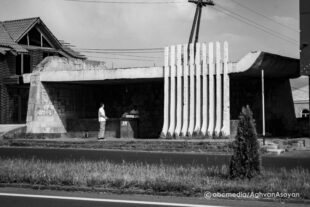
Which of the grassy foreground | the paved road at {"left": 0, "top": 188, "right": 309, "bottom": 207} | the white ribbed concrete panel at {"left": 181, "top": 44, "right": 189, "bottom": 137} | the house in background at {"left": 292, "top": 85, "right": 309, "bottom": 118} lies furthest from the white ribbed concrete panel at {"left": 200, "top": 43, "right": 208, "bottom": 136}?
the house in background at {"left": 292, "top": 85, "right": 309, "bottom": 118}

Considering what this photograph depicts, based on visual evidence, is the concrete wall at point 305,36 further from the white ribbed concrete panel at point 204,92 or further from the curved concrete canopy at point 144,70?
the white ribbed concrete panel at point 204,92

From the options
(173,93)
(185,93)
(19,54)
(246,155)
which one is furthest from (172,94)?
(246,155)

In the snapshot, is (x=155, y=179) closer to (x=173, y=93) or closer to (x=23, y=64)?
(x=173, y=93)

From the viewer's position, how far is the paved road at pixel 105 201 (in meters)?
8.27

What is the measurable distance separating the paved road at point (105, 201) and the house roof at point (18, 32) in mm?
22027

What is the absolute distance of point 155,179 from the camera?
32.6 feet

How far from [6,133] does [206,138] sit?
1028 centimetres

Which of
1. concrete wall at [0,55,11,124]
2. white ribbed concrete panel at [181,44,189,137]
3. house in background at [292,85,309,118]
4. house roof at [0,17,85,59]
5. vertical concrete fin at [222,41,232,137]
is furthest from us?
house in background at [292,85,309,118]

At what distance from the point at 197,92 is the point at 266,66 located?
328cm

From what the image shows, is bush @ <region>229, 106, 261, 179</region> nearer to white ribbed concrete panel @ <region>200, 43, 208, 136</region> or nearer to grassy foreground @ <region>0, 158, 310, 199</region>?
grassy foreground @ <region>0, 158, 310, 199</region>

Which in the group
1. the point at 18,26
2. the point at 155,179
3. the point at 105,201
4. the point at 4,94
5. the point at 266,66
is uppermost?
the point at 18,26

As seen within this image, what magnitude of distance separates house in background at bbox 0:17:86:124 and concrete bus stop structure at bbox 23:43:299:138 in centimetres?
283

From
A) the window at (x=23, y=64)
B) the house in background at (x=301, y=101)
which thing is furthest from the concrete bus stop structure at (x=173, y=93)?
the house in background at (x=301, y=101)

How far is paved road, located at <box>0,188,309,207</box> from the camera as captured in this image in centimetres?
827
